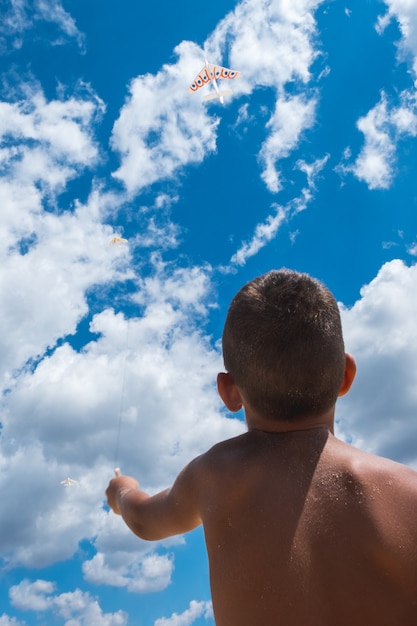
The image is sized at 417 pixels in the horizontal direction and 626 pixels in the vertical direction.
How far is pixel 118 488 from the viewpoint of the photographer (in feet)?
17.4

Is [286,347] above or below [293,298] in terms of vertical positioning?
below

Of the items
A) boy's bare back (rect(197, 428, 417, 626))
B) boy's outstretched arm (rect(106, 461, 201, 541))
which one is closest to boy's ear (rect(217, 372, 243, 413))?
boy's bare back (rect(197, 428, 417, 626))

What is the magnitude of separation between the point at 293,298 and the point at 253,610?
1.85 meters

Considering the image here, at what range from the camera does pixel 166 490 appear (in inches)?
182

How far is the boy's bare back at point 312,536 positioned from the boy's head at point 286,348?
0.24 meters

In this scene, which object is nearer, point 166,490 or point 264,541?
point 264,541

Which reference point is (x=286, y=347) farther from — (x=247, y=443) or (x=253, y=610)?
(x=253, y=610)

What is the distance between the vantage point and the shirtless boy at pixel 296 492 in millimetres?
3439

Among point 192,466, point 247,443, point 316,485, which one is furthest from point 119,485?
point 316,485

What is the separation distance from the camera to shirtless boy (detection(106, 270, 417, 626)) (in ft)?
11.3

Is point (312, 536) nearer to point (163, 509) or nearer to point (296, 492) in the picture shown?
point (296, 492)

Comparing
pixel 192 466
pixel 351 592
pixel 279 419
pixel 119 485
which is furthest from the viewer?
pixel 119 485

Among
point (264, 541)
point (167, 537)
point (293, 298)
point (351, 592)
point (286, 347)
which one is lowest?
point (351, 592)

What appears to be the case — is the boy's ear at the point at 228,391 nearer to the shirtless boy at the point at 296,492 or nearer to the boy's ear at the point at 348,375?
the shirtless boy at the point at 296,492
